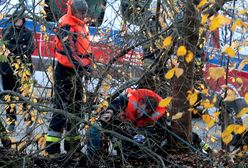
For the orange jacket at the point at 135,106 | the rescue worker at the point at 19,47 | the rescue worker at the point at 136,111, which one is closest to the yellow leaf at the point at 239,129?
the rescue worker at the point at 136,111

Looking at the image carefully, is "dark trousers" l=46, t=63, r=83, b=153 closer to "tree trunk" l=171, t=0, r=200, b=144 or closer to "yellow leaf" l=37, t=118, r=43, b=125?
"yellow leaf" l=37, t=118, r=43, b=125

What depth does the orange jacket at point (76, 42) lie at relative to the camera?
507 cm

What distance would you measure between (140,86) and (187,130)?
2.16ft

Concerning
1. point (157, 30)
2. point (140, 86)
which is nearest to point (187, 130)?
point (140, 86)

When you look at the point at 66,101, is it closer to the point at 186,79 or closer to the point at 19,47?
the point at 19,47

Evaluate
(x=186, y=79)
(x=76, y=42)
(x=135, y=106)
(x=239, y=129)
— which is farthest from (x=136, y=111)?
(x=239, y=129)

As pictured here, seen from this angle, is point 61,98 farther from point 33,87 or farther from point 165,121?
point 165,121

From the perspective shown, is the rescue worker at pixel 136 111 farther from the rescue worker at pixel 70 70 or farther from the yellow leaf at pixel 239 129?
the yellow leaf at pixel 239 129

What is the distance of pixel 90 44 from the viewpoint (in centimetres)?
508

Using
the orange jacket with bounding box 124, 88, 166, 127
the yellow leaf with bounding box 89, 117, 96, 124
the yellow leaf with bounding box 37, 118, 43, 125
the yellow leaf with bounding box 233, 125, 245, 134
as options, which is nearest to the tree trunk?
the orange jacket with bounding box 124, 88, 166, 127

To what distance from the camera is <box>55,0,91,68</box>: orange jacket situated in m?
5.07

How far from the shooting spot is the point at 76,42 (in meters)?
5.21

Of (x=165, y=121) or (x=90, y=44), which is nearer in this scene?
(x=90, y=44)

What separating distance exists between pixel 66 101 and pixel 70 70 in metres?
0.55
